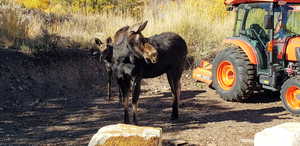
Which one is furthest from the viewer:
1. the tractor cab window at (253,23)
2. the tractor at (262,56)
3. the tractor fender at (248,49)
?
the tractor cab window at (253,23)

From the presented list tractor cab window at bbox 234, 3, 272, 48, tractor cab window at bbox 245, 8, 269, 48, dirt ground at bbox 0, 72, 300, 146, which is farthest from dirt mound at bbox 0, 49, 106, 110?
tractor cab window at bbox 245, 8, 269, 48

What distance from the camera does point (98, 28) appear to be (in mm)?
15141

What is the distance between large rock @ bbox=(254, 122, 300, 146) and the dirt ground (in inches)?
48.6

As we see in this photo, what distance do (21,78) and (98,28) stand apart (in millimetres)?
4830

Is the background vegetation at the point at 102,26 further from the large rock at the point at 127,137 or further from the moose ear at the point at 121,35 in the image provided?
the large rock at the point at 127,137

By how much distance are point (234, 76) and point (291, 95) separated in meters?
1.57

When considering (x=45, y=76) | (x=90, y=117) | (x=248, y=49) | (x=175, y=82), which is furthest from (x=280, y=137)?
(x=45, y=76)

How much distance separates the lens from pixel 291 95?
29.0ft

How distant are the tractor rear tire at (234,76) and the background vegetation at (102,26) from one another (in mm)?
2890

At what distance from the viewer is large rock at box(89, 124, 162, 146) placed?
17.5 ft

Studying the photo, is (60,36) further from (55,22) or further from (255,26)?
(255,26)

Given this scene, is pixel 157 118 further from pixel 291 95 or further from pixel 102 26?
pixel 102 26

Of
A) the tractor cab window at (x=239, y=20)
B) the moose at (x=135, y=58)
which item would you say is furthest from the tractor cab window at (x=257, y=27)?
the moose at (x=135, y=58)

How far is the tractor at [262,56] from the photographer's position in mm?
8938
